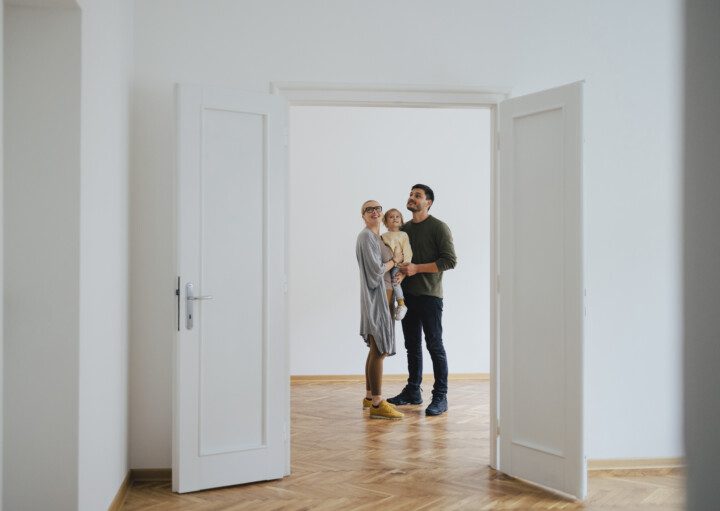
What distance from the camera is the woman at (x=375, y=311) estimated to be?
579cm

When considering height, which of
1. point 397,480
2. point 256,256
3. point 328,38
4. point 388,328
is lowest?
point 397,480

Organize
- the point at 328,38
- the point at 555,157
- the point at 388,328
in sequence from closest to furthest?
the point at 555,157 < the point at 328,38 < the point at 388,328

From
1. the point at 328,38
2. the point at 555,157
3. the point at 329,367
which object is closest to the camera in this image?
the point at 555,157

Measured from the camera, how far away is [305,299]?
313 inches

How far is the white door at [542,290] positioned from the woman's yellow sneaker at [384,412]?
64.0 inches

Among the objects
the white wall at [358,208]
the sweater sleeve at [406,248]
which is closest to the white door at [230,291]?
the sweater sleeve at [406,248]

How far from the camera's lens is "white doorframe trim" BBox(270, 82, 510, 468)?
428 cm

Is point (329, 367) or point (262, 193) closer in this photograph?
point (262, 193)

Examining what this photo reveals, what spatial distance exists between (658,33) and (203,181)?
2843 millimetres

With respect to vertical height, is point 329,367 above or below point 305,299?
below

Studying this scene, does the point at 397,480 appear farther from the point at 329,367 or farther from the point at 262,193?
the point at 329,367

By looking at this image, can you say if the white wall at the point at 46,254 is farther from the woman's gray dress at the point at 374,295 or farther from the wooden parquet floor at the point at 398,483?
the woman's gray dress at the point at 374,295

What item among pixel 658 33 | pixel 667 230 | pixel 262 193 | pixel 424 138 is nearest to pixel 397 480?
pixel 262 193

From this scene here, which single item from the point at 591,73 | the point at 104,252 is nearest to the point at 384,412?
the point at 591,73
